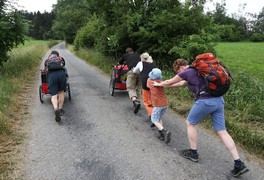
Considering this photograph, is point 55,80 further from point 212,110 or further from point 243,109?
point 243,109

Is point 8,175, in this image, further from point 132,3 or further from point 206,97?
point 132,3

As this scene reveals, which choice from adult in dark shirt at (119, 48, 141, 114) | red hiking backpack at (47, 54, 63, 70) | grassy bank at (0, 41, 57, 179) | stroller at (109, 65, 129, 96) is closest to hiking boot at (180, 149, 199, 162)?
grassy bank at (0, 41, 57, 179)

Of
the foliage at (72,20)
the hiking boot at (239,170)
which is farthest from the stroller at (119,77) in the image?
the foliage at (72,20)

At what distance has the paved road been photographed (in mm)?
4711

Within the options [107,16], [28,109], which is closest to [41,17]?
[107,16]

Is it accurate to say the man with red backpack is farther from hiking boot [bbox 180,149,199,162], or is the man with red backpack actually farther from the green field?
the green field

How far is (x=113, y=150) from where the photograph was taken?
18.3 feet

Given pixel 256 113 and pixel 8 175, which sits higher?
pixel 256 113

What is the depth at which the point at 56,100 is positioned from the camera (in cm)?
777

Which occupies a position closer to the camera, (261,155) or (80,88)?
(261,155)

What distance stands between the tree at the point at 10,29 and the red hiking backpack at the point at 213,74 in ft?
35.7

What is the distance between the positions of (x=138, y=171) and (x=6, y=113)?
4404mm

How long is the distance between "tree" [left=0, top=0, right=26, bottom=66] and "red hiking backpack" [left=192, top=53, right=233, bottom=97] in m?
10.9

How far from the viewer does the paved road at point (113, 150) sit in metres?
4.71
